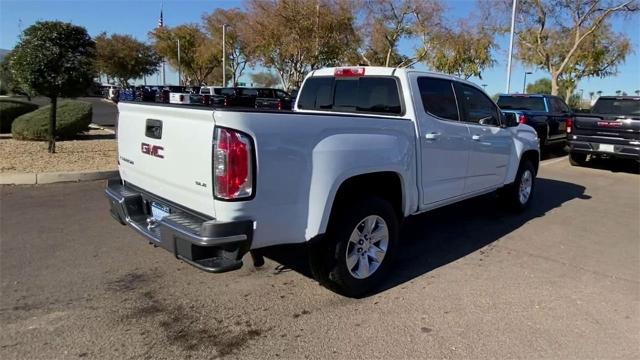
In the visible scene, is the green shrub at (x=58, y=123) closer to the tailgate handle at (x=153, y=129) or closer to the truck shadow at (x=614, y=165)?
the tailgate handle at (x=153, y=129)

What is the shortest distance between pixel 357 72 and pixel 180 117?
2.25 metres

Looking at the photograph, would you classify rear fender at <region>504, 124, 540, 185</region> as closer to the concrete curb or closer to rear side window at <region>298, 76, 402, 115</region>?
rear side window at <region>298, 76, 402, 115</region>

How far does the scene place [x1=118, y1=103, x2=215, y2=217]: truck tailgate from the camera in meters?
3.13

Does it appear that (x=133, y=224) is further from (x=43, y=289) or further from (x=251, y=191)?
(x=251, y=191)

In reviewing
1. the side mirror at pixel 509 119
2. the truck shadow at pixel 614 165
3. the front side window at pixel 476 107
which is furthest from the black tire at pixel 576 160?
the front side window at pixel 476 107

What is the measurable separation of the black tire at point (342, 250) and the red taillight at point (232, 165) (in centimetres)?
92

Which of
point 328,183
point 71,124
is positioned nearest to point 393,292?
point 328,183

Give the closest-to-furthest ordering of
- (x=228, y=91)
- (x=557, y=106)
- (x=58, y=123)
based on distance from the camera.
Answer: (x=58, y=123), (x=557, y=106), (x=228, y=91)

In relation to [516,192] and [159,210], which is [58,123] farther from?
[516,192]

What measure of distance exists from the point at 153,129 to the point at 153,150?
156mm

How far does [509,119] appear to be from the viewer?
20.7 feet

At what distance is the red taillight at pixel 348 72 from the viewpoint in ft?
16.4

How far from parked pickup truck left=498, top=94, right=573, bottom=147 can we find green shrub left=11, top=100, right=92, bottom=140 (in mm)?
11090

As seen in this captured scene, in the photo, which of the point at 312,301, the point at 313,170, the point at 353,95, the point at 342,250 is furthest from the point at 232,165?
the point at 353,95
